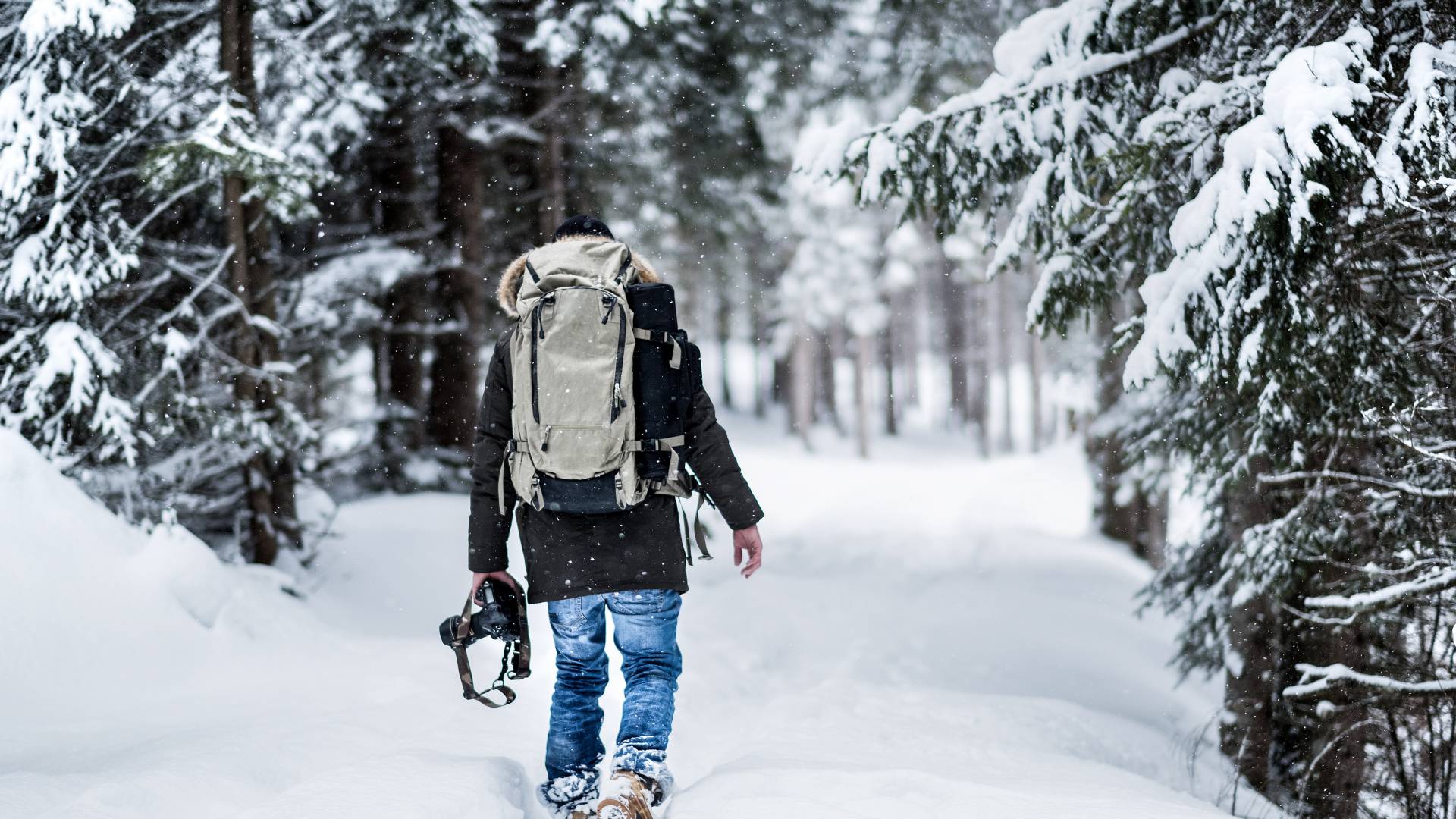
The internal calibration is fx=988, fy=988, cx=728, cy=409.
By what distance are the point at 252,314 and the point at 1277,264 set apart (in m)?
6.65

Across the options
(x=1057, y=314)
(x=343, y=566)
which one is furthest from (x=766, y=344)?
(x=1057, y=314)

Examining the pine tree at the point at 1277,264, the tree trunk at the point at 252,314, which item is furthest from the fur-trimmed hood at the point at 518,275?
the tree trunk at the point at 252,314

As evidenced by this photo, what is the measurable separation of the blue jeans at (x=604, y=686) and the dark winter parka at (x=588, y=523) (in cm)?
10

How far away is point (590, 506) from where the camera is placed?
3.61 meters

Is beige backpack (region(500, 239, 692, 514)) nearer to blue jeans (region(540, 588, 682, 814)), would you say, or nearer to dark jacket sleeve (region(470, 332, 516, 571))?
dark jacket sleeve (region(470, 332, 516, 571))

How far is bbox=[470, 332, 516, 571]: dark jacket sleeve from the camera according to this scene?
3785 mm

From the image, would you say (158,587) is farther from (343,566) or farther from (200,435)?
(343,566)

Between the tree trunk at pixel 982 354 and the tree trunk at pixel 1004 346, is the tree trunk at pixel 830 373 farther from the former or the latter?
the tree trunk at pixel 1004 346

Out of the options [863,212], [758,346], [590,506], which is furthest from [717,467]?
[758,346]

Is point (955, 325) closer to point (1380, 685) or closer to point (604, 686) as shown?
point (1380, 685)

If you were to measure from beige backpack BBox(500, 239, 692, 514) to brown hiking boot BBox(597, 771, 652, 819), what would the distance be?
95 centimetres

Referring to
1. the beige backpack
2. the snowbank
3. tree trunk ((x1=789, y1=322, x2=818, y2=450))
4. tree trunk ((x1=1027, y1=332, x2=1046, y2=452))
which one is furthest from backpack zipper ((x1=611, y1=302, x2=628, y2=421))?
tree trunk ((x1=1027, y1=332, x2=1046, y2=452))

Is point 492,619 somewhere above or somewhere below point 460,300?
below

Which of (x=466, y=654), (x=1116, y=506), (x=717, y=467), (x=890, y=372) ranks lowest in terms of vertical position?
(x=1116, y=506)
